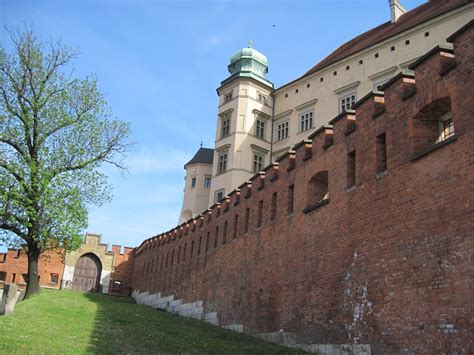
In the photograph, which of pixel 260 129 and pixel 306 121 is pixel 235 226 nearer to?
pixel 306 121

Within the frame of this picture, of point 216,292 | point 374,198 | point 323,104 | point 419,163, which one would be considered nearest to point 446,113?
point 419,163

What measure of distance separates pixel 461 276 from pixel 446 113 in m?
3.74

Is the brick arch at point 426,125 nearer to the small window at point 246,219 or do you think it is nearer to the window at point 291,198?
the window at point 291,198

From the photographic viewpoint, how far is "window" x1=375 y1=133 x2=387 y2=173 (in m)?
12.6

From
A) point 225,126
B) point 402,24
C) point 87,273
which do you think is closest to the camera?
point 402,24

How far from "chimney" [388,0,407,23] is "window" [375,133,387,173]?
2416 cm

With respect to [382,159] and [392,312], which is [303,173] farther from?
[392,312]

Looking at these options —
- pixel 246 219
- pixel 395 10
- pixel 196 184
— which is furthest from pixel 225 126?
pixel 246 219

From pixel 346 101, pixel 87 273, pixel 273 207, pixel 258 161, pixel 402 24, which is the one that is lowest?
pixel 87 273

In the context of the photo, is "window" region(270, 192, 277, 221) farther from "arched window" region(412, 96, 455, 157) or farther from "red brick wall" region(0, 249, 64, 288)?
"red brick wall" region(0, 249, 64, 288)

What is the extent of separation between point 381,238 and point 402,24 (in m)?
23.4

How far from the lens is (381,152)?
1276cm

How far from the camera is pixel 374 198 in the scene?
1246cm

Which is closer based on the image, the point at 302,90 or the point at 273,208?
the point at 273,208
